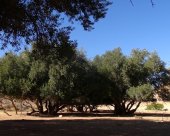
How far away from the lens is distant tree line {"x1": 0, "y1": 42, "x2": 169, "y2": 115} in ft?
124

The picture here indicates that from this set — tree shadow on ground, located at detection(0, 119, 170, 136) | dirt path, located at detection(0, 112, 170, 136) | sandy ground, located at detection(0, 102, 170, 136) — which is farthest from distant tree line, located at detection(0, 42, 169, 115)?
tree shadow on ground, located at detection(0, 119, 170, 136)

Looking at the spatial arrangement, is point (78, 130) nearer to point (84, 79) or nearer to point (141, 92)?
point (84, 79)

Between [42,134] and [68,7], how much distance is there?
5781 millimetres

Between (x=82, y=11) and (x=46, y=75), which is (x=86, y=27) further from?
(x=46, y=75)

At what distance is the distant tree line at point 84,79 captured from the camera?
37.7 meters

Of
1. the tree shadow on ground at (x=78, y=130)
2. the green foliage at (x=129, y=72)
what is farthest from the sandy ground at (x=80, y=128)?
the green foliage at (x=129, y=72)

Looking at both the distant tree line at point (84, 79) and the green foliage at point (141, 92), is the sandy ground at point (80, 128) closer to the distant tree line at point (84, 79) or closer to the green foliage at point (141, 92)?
the distant tree line at point (84, 79)

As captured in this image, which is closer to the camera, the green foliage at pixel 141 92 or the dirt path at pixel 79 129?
the dirt path at pixel 79 129

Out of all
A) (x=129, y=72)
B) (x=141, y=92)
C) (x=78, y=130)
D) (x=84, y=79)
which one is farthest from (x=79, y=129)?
(x=129, y=72)

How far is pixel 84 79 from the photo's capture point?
4012 centimetres

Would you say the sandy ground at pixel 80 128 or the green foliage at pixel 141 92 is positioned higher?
the green foliage at pixel 141 92

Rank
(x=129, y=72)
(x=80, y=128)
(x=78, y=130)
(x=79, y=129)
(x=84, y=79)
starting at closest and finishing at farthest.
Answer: (x=78, y=130) < (x=79, y=129) < (x=80, y=128) < (x=84, y=79) < (x=129, y=72)

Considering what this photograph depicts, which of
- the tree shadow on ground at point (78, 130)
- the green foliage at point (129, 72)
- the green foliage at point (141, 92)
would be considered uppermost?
the green foliage at point (129, 72)

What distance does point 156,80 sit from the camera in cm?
4372
